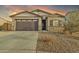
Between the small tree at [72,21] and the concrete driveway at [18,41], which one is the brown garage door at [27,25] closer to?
the concrete driveway at [18,41]

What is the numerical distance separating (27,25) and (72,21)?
0.58m

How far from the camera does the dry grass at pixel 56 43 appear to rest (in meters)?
2.92

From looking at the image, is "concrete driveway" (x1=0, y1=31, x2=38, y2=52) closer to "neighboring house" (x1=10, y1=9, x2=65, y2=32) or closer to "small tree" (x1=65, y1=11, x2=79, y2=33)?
"neighboring house" (x1=10, y1=9, x2=65, y2=32)

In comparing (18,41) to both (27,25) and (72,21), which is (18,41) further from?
(72,21)

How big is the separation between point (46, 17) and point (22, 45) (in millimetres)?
475

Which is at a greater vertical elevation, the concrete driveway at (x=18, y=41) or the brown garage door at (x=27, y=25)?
the brown garage door at (x=27, y=25)

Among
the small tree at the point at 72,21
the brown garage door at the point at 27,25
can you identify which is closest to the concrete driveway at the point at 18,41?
the brown garage door at the point at 27,25

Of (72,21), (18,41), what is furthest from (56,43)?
(18,41)

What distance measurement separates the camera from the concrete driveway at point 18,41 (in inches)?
115

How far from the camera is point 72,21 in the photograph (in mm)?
2936

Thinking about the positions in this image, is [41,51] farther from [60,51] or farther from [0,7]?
[0,7]

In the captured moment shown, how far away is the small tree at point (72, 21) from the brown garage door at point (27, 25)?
0.41m

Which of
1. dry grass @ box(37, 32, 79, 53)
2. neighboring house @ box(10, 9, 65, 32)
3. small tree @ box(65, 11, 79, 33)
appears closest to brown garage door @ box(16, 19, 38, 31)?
neighboring house @ box(10, 9, 65, 32)
